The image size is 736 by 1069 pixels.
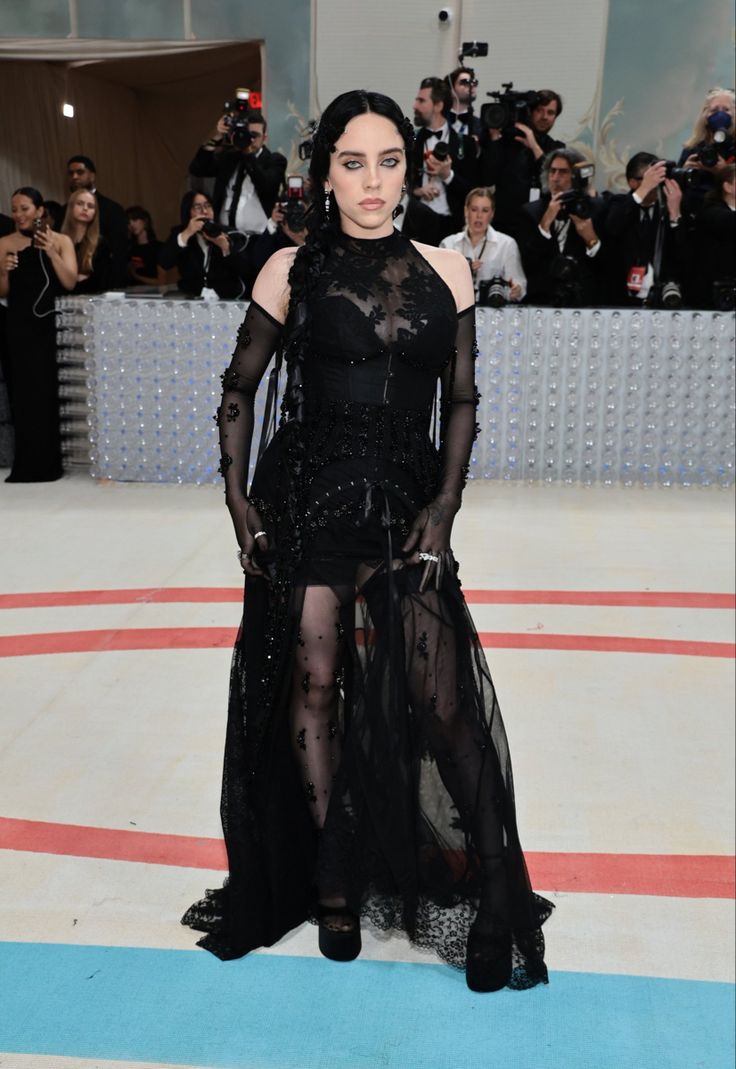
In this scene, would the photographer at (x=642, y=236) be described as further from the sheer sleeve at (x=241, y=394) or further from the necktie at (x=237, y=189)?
the sheer sleeve at (x=241, y=394)

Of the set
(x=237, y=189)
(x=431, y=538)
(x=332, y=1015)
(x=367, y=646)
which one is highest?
(x=237, y=189)

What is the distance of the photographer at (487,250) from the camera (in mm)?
3756

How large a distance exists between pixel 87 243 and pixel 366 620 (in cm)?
156

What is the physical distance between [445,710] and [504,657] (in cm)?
106

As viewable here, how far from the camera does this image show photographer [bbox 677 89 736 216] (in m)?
3.55

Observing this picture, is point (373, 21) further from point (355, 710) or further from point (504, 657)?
point (504, 657)

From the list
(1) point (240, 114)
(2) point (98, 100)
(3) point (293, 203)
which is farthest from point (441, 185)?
(2) point (98, 100)

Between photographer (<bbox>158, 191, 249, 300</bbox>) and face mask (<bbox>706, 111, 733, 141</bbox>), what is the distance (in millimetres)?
1650

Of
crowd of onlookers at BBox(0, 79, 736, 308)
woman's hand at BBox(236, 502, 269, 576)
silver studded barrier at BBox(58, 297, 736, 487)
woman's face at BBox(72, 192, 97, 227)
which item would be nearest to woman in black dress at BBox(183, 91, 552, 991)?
woman's hand at BBox(236, 502, 269, 576)

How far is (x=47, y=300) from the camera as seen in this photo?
212 cm

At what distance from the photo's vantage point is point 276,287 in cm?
140

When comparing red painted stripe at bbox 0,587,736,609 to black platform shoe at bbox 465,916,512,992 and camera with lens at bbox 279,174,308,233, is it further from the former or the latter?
black platform shoe at bbox 465,916,512,992

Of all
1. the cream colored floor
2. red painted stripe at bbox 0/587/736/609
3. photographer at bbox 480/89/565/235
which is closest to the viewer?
the cream colored floor

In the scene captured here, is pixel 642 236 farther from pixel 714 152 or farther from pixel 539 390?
pixel 539 390
